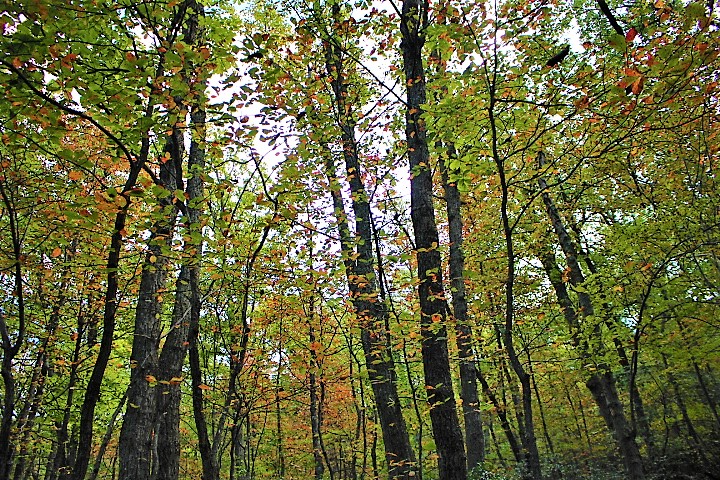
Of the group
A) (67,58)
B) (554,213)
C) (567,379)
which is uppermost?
(554,213)

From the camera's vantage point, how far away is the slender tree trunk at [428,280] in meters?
3.93

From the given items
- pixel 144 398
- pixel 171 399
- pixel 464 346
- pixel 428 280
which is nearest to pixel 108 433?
pixel 144 398

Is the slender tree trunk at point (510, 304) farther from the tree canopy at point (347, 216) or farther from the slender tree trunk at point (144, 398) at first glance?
the slender tree trunk at point (144, 398)

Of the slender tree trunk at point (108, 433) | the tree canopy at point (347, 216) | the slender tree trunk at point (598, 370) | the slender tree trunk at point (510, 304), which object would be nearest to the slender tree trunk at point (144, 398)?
the tree canopy at point (347, 216)

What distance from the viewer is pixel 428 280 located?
4430mm

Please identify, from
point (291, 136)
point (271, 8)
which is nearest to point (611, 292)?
point (291, 136)

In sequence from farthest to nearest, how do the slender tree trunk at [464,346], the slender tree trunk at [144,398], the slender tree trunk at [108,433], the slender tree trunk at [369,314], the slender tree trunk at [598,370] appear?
the slender tree trunk at [464,346] < the slender tree trunk at [598,370] < the slender tree trunk at [369,314] < the slender tree trunk at [144,398] < the slender tree trunk at [108,433]

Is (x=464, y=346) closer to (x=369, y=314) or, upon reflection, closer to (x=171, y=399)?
(x=369, y=314)

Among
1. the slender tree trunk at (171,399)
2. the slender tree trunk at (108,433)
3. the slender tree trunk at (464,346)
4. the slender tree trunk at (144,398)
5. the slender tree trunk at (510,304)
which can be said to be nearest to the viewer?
the slender tree trunk at (510,304)

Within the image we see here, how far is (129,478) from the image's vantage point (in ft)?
17.3

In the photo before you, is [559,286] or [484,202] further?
[559,286]

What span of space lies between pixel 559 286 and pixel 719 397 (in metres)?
4.98

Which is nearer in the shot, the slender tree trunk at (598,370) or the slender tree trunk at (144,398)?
the slender tree trunk at (144,398)

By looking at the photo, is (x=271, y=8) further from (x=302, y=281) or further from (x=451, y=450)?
(x=451, y=450)
